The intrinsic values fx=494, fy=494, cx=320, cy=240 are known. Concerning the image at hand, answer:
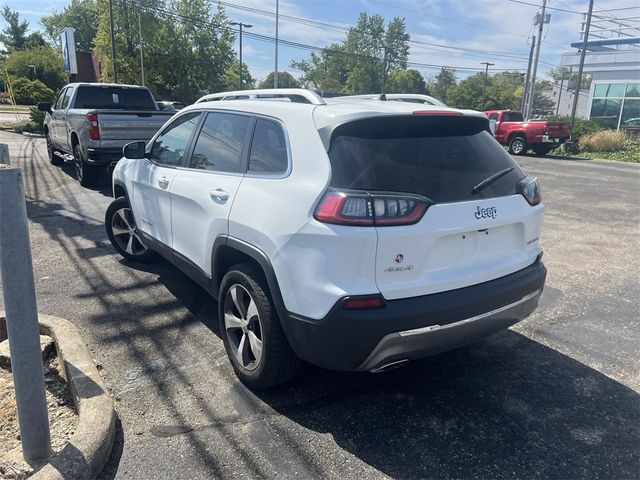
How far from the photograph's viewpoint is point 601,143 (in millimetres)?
23109

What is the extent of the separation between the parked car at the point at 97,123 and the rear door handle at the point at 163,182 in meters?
5.54

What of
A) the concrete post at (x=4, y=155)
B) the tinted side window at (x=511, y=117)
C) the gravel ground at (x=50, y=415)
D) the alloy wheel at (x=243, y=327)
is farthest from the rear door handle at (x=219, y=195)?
the tinted side window at (x=511, y=117)

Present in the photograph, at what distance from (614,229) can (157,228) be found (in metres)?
7.08

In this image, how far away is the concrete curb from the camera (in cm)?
230

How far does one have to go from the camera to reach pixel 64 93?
1132cm

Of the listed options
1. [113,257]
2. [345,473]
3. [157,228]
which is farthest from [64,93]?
[345,473]

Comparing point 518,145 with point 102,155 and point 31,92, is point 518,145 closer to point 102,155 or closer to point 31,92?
point 102,155

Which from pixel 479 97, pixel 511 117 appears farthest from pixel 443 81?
pixel 511 117

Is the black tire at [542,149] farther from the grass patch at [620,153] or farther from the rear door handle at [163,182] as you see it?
the rear door handle at [163,182]

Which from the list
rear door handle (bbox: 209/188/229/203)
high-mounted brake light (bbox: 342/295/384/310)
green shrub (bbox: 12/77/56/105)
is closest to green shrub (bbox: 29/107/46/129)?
green shrub (bbox: 12/77/56/105)

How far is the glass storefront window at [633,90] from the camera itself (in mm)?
33156

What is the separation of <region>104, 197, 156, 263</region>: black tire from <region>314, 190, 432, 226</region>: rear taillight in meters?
3.35

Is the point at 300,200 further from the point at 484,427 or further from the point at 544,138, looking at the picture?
the point at 544,138

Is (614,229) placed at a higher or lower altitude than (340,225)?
lower
